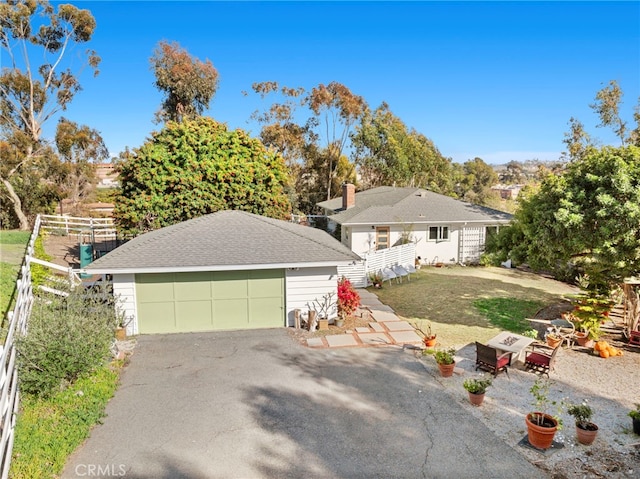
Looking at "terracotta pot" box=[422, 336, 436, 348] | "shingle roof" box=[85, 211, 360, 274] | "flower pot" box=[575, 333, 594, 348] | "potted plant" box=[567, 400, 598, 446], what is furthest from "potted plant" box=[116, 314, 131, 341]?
"flower pot" box=[575, 333, 594, 348]

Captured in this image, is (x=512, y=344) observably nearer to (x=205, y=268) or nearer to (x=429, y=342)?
(x=429, y=342)

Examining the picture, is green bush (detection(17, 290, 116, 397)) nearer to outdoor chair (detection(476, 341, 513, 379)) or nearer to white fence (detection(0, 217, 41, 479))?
white fence (detection(0, 217, 41, 479))

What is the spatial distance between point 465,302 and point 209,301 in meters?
9.89

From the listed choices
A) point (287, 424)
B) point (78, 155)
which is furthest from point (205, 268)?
point (78, 155)

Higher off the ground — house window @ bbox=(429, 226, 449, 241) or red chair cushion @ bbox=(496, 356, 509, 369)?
house window @ bbox=(429, 226, 449, 241)

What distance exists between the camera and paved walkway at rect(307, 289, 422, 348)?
11570 millimetres

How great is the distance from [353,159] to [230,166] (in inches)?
1093

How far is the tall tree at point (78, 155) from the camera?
34844 mm

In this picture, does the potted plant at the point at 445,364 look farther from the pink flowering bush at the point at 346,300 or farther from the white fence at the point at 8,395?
the white fence at the point at 8,395

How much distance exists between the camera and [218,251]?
1274 centimetres

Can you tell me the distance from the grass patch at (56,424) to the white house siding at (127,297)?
10.6 ft

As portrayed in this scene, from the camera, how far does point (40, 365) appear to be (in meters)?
7.86

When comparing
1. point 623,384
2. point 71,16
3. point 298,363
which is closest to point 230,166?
point 298,363

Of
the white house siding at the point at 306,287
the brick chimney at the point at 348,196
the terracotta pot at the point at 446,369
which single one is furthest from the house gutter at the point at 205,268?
the brick chimney at the point at 348,196
